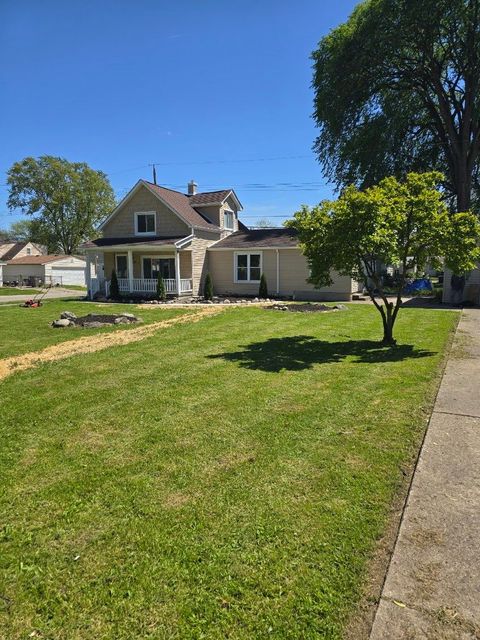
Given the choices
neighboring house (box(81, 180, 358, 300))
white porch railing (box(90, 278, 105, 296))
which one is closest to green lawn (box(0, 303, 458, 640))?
neighboring house (box(81, 180, 358, 300))

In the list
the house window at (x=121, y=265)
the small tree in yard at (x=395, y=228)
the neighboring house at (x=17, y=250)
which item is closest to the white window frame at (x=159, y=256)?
the house window at (x=121, y=265)

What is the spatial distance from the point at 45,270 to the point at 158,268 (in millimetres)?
30038

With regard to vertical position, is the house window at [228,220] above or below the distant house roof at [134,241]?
above

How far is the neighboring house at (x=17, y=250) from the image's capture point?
55281 millimetres

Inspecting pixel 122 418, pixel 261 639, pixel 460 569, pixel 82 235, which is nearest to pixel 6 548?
pixel 261 639

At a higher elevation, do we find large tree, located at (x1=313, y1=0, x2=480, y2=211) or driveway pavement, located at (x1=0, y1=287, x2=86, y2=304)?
large tree, located at (x1=313, y1=0, x2=480, y2=211)

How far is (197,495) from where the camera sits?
303 centimetres

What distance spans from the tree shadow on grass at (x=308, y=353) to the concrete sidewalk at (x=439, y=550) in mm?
3107

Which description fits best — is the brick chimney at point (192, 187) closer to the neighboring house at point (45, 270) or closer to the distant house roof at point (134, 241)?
the distant house roof at point (134, 241)

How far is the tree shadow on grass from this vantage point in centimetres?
712

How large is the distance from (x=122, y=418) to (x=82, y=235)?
200 ft

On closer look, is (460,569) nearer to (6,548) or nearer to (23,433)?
(6,548)

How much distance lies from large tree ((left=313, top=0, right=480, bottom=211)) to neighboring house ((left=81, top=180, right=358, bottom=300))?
20.7ft

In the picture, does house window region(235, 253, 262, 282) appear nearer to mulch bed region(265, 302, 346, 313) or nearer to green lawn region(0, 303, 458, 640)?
mulch bed region(265, 302, 346, 313)
